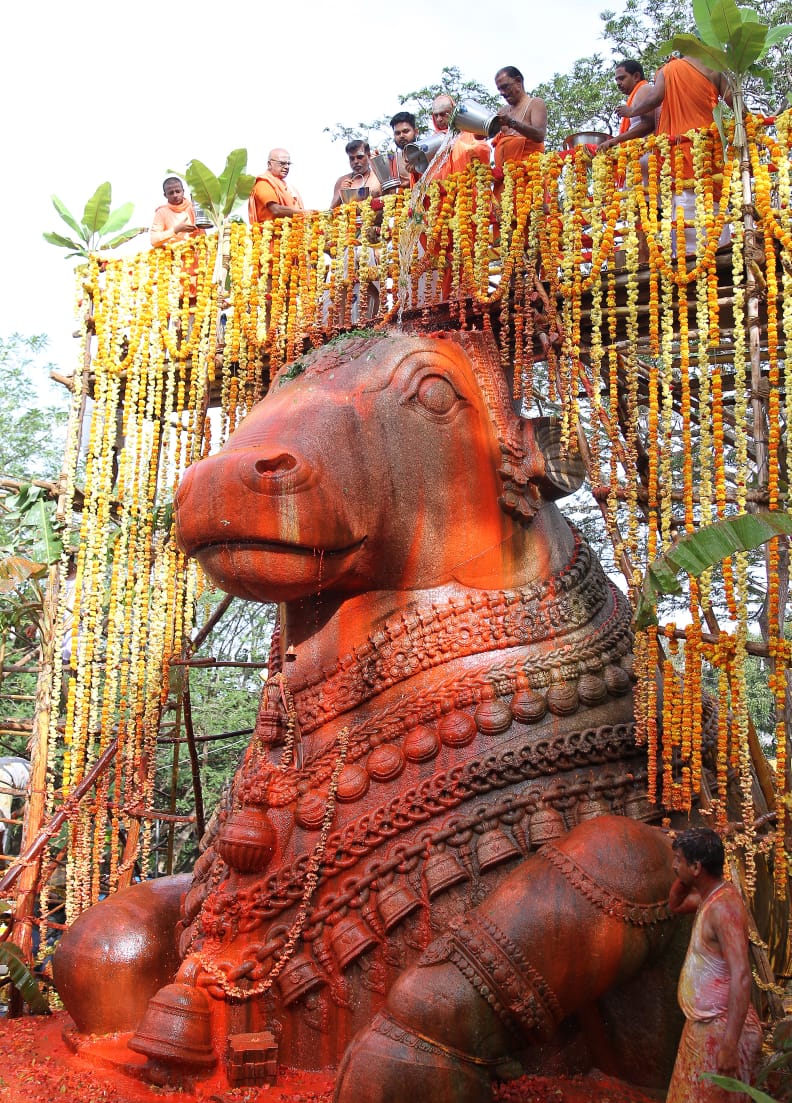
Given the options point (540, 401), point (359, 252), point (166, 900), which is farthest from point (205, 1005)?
point (359, 252)

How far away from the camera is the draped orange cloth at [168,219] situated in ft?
27.2

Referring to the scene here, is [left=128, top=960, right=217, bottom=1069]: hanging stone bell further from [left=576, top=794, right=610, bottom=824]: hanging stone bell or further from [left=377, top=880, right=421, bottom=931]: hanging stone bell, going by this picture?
[left=576, top=794, right=610, bottom=824]: hanging stone bell

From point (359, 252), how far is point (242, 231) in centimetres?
93

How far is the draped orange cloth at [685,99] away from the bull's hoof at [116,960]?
4.51 metres

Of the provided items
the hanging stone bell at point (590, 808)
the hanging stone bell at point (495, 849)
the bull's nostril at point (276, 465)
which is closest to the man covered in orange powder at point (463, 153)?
the bull's nostril at point (276, 465)

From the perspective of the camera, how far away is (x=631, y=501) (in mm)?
5117

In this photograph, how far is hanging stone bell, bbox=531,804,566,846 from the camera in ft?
13.8

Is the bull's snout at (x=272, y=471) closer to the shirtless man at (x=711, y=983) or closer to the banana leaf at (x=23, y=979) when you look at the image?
the shirtless man at (x=711, y=983)

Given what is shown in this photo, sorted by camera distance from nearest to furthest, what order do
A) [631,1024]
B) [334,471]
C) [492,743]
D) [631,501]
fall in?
[631,1024] < [492,743] < [334,471] < [631,501]

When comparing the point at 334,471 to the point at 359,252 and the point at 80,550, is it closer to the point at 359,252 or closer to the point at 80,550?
the point at 359,252

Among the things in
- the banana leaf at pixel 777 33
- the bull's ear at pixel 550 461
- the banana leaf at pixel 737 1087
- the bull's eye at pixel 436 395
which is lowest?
Answer: the banana leaf at pixel 737 1087

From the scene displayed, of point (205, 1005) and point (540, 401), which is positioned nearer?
point (205, 1005)

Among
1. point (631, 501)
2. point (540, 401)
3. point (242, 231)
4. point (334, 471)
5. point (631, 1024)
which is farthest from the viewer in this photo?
point (242, 231)

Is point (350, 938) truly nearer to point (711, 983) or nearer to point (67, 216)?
point (711, 983)
